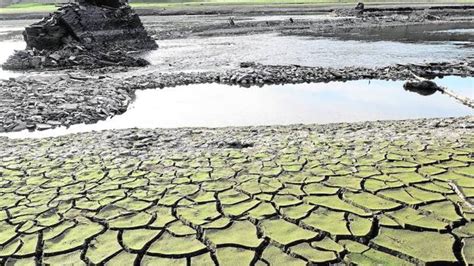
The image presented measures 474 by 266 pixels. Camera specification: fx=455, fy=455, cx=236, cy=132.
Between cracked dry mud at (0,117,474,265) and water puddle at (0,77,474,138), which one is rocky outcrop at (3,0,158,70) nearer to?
water puddle at (0,77,474,138)

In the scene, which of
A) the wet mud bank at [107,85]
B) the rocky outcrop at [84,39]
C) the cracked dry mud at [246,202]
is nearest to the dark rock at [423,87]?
the wet mud bank at [107,85]

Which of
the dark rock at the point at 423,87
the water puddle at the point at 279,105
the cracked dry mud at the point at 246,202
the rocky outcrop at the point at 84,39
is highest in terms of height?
the rocky outcrop at the point at 84,39

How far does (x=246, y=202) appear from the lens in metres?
4.69

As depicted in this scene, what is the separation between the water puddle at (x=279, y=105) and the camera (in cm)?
1026

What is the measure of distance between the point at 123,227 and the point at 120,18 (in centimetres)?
2559

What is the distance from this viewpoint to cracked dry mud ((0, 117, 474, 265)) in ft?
12.4

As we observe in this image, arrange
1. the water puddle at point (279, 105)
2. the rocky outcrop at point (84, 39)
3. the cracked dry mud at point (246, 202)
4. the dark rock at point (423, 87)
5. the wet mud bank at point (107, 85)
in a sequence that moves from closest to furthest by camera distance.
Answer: the cracked dry mud at point (246, 202), the water puddle at point (279, 105), the wet mud bank at point (107, 85), the dark rock at point (423, 87), the rocky outcrop at point (84, 39)

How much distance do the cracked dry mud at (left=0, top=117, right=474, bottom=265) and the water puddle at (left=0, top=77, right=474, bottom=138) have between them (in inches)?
115

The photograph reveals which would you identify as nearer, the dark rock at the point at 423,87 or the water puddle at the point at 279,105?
the water puddle at the point at 279,105

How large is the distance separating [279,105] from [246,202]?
7.25 meters

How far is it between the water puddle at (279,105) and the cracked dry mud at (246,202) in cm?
292

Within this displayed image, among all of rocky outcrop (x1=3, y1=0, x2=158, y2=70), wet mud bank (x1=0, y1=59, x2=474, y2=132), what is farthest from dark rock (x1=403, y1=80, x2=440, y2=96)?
rocky outcrop (x1=3, y1=0, x2=158, y2=70)

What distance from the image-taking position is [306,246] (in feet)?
12.4

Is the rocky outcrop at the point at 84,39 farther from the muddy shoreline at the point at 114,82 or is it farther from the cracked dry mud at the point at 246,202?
the cracked dry mud at the point at 246,202
